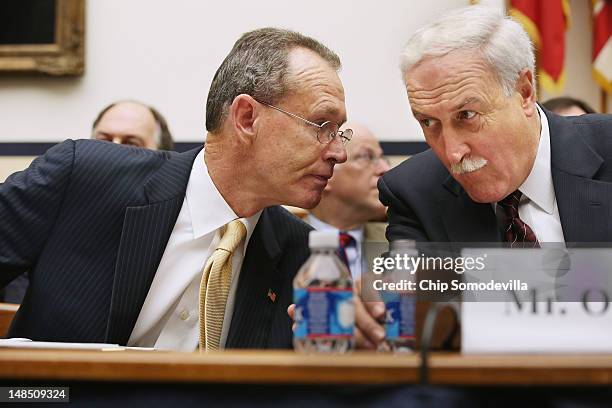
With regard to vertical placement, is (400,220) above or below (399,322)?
above

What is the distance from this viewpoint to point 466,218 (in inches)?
96.3

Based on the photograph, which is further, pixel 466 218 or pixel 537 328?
pixel 466 218

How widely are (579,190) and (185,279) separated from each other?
1.13 meters

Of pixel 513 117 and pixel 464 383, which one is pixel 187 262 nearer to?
pixel 513 117

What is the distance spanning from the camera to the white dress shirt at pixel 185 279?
7.75 feet

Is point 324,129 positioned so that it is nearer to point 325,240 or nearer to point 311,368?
point 325,240

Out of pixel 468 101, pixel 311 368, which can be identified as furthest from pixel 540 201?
pixel 311 368

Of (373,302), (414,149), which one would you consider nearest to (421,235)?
(373,302)

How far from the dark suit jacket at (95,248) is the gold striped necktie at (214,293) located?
13 centimetres

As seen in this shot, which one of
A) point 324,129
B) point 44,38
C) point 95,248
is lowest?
point 95,248

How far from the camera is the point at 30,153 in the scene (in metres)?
4.90

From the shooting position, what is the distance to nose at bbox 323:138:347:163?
2.63 m

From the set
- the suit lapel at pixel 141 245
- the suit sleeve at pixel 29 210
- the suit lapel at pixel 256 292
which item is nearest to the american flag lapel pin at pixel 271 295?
the suit lapel at pixel 256 292

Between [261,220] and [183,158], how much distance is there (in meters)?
0.31
